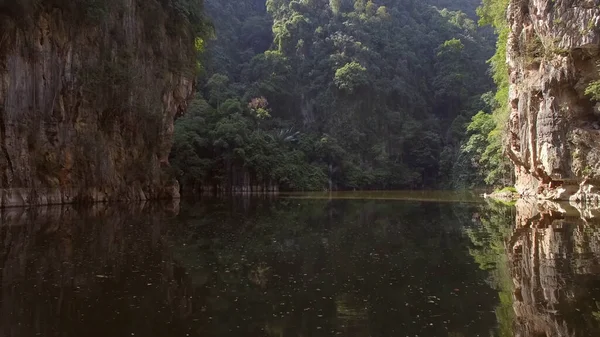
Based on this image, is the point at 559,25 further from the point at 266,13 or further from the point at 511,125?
the point at 266,13

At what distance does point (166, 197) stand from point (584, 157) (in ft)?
91.4

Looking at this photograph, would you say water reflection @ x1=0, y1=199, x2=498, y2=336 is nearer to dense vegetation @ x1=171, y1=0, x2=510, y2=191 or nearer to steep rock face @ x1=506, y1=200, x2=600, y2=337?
steep rock face @ x1=506, y1=200, x2=600, y2=337

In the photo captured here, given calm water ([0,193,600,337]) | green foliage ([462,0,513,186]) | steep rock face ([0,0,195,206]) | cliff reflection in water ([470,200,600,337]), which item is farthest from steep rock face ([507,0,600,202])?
steep rock face ([0,0,195,206])

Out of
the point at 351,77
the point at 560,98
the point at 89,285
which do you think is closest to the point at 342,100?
the point at 351,77

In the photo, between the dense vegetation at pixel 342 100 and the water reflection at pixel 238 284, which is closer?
the water reflection at pixel 238 284

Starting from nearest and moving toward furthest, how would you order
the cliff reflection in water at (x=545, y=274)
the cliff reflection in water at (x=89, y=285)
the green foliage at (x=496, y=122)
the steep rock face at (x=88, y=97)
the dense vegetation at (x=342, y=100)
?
the cliff reflection in water at (x=89, y=285) → the cliff reflection in water at (x=545, y=274) → the steep rock face at (x=88, y=97) → the green foliage at (x=496, y=122) → the dense vegetation at (x=342, y=100)

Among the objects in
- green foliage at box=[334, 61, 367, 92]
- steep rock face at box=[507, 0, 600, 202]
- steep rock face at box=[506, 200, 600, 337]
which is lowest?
steep rock face at box=[506, 200, 600, 337]

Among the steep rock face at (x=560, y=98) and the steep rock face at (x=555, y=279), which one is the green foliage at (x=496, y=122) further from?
the steep rock face at (x=555, y=279)

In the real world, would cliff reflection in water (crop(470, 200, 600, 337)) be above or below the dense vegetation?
below

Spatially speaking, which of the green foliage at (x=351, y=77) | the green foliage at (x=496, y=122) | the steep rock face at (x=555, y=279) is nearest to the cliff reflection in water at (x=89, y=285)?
the steep rock face at (x=555, y=279)

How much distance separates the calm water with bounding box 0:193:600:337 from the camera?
21.6ft

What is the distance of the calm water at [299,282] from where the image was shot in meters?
6.59

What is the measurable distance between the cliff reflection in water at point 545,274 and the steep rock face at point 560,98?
9.90 metres

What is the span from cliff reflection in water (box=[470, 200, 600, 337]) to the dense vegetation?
128 ft
